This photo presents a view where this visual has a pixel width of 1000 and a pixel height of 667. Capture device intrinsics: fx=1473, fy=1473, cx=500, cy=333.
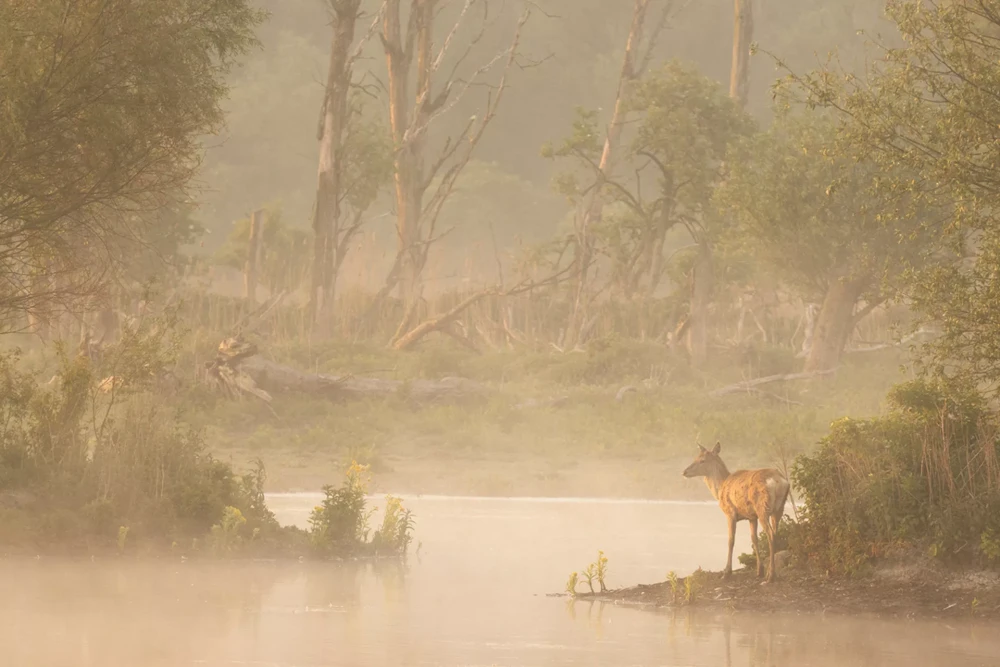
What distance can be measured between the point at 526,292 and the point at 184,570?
2626cm

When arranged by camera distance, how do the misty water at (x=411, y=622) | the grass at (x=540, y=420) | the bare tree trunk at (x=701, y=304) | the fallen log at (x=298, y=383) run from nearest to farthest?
the misty water at (x=411, y=622), the grass at (x=540, y=420), the fallen log at (x=298, y=383), the bare tree trunk at (x=701, y=304)

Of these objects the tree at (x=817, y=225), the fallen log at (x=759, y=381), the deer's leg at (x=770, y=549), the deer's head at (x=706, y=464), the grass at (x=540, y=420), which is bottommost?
the deer's leg at (x=770, y=549)

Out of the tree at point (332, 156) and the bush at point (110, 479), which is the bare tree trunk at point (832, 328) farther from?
the bush at point (110, 479)

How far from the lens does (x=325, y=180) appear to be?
3944 centimetres

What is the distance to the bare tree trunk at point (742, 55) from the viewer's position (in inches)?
1729

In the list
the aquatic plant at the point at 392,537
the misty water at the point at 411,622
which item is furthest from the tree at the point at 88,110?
the aquatic plant at the point at 392,537

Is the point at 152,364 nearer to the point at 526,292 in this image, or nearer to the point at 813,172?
the point at 813,172

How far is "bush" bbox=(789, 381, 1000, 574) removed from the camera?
44.0 feet

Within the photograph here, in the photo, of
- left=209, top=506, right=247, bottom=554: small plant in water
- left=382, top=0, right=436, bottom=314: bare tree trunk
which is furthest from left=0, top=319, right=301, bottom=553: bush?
left=382, top=0, right=436, bottom=314: bare tree trunk

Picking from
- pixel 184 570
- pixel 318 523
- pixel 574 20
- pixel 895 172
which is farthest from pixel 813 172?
pixel 574 20

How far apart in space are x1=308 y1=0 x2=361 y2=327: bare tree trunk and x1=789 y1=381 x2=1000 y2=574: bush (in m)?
25.2

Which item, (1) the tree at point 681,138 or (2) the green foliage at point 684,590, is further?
(1) the tree at point 681,138

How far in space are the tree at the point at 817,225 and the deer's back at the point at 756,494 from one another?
59.4ft

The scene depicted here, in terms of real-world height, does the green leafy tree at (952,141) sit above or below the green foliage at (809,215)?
below
